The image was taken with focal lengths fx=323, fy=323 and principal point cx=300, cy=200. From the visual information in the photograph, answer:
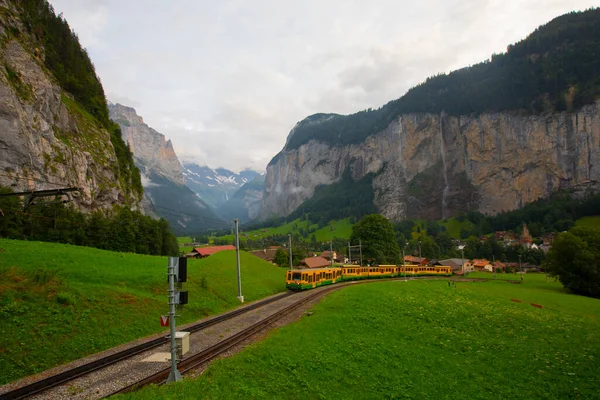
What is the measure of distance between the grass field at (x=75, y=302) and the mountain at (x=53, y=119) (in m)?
15.2

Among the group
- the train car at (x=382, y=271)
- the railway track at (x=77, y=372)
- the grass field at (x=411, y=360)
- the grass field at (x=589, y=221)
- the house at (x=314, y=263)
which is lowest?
the house at (x=314, y=263)

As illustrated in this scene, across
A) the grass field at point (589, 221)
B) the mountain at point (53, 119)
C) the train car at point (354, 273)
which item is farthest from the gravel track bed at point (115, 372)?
the grass field at point (589, 221)

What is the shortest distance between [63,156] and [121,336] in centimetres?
5371

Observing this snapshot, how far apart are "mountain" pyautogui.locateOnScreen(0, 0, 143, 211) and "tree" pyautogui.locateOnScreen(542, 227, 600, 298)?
6912 cm

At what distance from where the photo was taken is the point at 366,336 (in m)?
17.6

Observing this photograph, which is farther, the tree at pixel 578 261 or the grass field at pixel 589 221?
the grass field at pixel 589 221

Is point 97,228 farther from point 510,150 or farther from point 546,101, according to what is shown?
point 546,101

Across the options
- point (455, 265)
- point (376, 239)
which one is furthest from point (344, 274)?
point (455, 265)

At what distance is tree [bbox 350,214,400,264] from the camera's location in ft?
241

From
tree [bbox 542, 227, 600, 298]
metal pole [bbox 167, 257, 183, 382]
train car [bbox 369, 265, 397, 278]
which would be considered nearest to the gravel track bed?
metal pole [bbox 167, 257, 183, 382]

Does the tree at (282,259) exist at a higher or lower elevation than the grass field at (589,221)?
lower

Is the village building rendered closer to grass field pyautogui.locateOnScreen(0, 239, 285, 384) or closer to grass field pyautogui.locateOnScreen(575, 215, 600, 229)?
grass field pyautogui.locateOnScreen(575, 215, 600, 229)

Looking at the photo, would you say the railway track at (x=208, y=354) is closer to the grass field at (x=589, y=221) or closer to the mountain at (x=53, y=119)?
the mountain at (x=53, y=119)

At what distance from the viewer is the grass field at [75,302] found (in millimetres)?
13891
